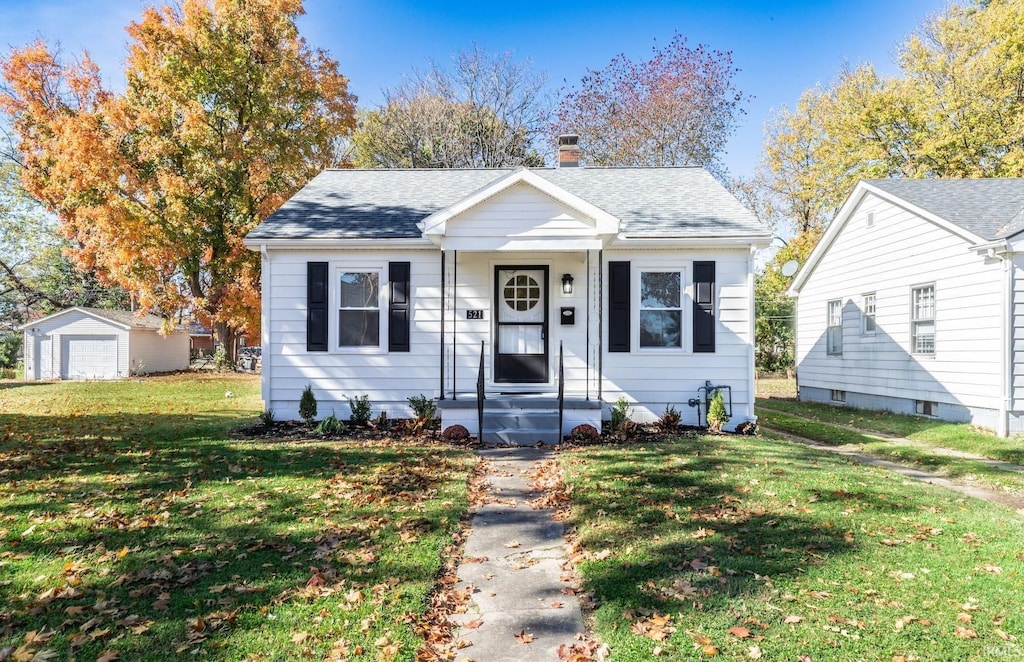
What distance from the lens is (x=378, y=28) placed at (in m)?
22.0

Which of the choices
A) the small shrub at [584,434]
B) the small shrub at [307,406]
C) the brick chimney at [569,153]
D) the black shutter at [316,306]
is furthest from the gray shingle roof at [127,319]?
the small shrub at [584,434]

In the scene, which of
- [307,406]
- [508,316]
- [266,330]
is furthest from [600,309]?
[266,330]

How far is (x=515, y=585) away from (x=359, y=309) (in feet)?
23.8

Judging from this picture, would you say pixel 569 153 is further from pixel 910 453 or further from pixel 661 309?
pixel 910 453

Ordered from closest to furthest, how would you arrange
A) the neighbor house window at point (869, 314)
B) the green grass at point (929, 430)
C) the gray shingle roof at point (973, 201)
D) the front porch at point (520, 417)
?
the green grass at point (929, 430)
the front porch at point (520, 417)
the gray shingle roof at point (973, 201)
the neighbor house window at point (869, 314)

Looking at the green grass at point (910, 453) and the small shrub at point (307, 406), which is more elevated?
the small shrub at point (307, 406)

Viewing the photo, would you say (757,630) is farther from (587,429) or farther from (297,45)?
(297,45)

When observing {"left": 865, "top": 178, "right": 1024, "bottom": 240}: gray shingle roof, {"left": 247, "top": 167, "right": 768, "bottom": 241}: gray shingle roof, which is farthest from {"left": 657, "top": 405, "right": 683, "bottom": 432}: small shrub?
{"left": 865, "top": 178, "right": 1024, "bottom": 240}: gray shingle roof

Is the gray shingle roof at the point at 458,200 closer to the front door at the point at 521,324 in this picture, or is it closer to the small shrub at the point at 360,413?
the front door at the point at 521,324

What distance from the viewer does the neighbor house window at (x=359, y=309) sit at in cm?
1042

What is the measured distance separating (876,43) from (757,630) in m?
26.9

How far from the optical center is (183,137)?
1994cm

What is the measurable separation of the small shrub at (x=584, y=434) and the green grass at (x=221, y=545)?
2017 millimetres

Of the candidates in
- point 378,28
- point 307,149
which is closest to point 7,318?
point 307,149
